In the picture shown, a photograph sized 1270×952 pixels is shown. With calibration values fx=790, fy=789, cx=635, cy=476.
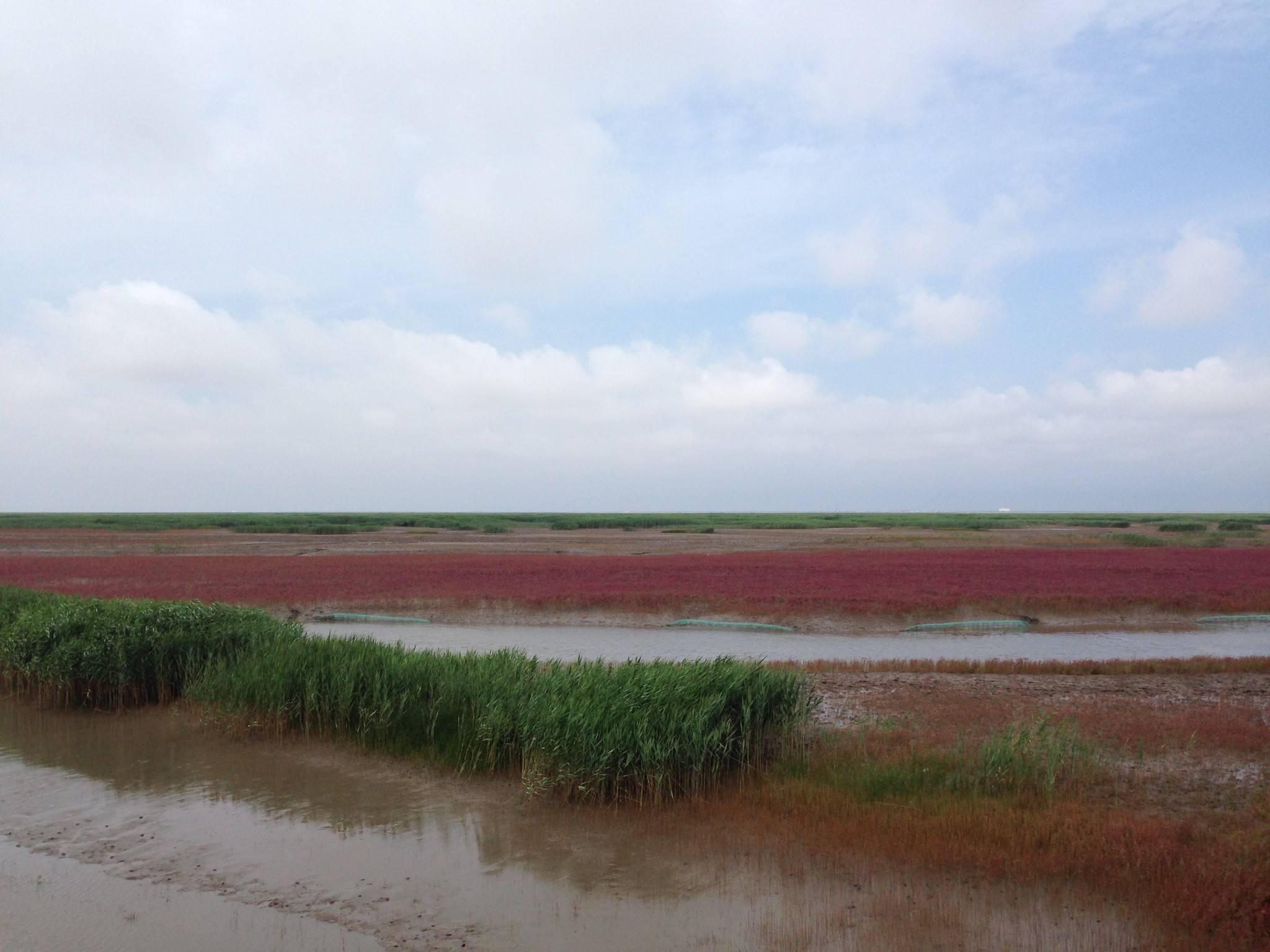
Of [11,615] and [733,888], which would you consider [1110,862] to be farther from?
[11,615]

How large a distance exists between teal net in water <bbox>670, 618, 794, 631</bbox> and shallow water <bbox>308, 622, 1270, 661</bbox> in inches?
10.3

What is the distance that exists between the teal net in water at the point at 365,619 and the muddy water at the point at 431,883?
15506mm

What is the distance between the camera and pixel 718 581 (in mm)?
31234

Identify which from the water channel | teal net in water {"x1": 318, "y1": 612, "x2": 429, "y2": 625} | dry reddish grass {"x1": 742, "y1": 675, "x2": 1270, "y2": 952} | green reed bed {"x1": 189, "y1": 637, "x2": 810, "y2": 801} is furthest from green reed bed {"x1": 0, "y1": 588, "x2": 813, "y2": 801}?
teal net in water {"x1": 318, "y1": 612, "x2": 429, "y2": 625}

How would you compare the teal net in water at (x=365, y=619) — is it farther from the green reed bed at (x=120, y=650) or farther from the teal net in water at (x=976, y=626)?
the teal net in water at (x=976, y=626)

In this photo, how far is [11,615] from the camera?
17938 millimetres

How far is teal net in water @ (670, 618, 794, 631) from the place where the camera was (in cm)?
2381

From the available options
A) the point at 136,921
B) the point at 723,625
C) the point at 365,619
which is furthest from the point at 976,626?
the point at 136,921

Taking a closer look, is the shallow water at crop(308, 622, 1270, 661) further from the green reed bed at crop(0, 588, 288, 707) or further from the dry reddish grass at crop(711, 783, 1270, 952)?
the dry reddish grass at crop(711, 783, 1270, 952)

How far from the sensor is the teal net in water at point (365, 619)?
Answer: 25484 millimetres

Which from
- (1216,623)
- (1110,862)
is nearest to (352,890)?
(1110,862)

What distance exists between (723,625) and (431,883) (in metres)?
17.8

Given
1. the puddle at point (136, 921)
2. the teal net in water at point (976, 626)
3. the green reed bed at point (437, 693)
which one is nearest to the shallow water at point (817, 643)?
the teal net in water at point (976, 626)

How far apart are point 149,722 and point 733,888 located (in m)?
10.7
